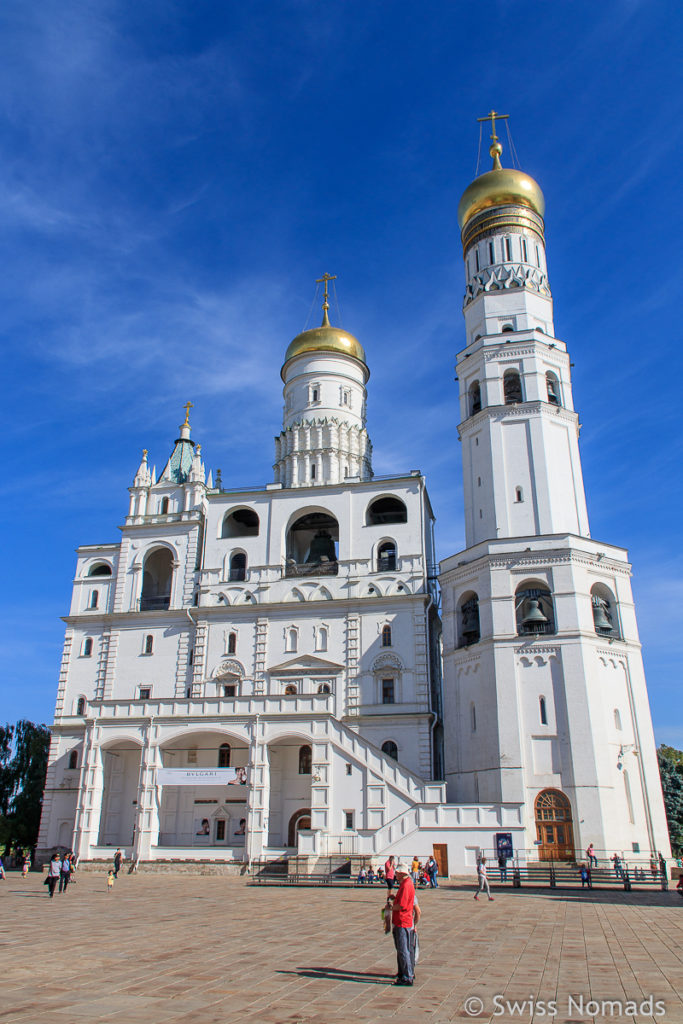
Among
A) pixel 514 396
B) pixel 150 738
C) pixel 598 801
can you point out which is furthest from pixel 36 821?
pixel 514 396

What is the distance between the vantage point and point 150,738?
3478 centimetres

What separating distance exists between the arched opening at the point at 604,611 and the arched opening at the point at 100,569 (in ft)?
87.2

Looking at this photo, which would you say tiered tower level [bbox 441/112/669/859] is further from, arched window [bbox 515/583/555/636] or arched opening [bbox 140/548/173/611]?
arched opening [bbox 140/548/173/611]

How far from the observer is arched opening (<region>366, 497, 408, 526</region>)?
43.9 metres

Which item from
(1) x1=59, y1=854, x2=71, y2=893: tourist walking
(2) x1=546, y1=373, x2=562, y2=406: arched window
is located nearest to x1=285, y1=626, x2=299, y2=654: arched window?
(1) x1=59, y1=854, x2=71, y2=893: tourist walking

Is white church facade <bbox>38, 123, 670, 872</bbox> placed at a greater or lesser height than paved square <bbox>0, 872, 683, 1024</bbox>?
greater

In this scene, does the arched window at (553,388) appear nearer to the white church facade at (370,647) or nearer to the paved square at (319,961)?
the white church facade at (370,647)

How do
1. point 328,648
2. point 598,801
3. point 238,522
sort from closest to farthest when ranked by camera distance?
point 598,801 → point 328,648 → point 238,522

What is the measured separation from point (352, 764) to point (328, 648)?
8053 mm

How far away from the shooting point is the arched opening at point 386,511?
43.9 m

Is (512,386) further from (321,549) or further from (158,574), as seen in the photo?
A: (158,574)

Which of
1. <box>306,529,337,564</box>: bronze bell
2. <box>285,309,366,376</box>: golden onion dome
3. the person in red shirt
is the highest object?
<box>285,309,366,376</box>: golden onion dome

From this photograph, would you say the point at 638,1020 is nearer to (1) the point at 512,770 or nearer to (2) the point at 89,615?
(1) the point at 512,770

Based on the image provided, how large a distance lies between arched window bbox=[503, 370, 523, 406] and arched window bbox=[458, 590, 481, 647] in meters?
10.6
